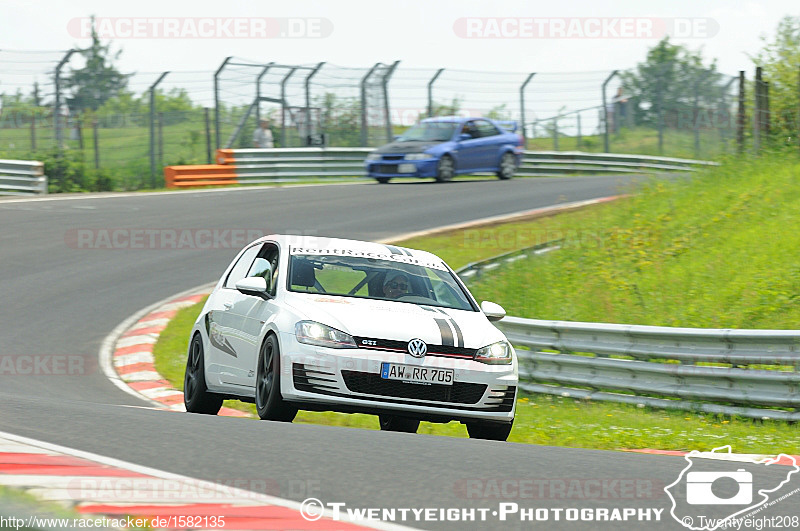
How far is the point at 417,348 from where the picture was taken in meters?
7.88

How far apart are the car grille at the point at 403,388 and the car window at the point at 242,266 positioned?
Result: 2.15 meters

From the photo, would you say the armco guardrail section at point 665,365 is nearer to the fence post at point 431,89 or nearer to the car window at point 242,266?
the car window at point 242,266

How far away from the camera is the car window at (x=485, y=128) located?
94.1ft

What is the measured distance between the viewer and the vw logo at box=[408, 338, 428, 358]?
7.87 meters

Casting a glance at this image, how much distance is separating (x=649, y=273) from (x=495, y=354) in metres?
6.68

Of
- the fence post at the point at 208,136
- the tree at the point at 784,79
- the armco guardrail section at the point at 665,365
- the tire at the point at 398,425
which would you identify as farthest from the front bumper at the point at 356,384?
the fence post at the point at 208,136

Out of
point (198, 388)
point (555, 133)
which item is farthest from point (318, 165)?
point (198, 388)

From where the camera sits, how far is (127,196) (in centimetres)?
2520

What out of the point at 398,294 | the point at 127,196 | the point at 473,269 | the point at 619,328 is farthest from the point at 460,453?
the point at 127,196

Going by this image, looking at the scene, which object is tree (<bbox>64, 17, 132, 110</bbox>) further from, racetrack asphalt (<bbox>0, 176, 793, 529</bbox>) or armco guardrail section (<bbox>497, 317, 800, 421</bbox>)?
armco guardrail section (<bbox>497, 317, 800, 421</bbox>)

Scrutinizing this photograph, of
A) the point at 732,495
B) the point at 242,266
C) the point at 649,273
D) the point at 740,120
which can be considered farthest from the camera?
the point at 740,120

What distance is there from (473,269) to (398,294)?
20.9 feet

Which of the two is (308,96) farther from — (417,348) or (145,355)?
(417,348)

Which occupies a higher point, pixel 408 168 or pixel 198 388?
pixel 408 168
